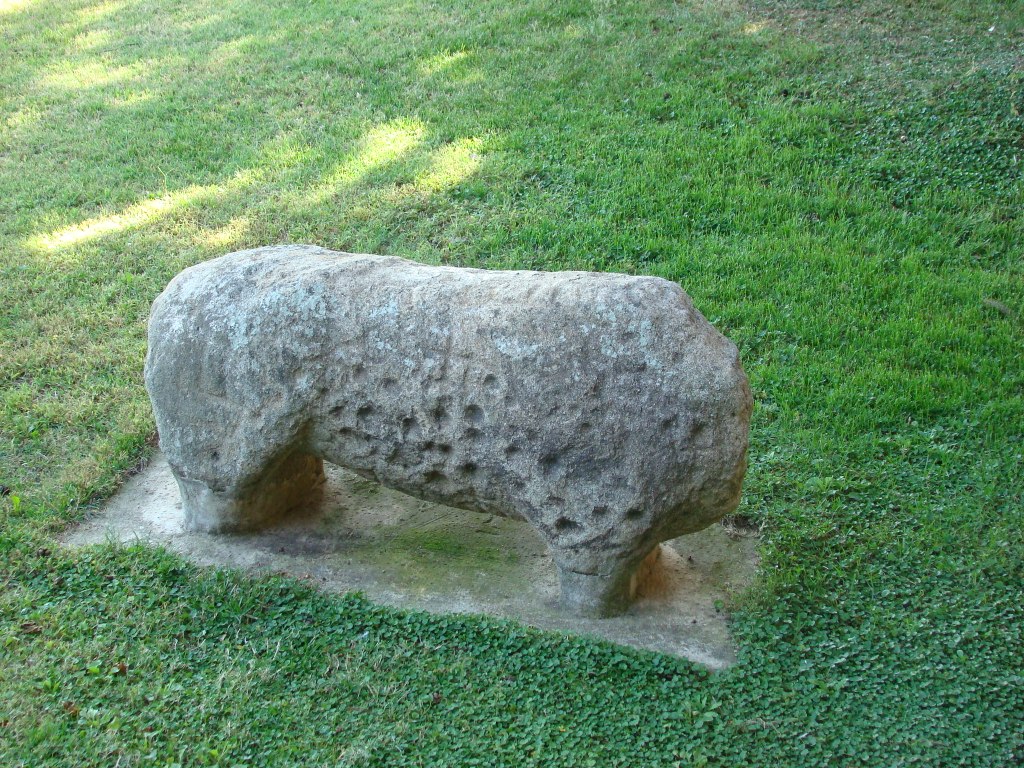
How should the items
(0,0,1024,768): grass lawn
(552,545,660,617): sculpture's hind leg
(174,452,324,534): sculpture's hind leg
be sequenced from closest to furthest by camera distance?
1. (0,0,1024,768): grass lawn
2. (552,545,660,617): sculpture's hind leg
3. (174,452,324,534): sculpture's hind leg

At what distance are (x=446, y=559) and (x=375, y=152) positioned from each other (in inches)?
200

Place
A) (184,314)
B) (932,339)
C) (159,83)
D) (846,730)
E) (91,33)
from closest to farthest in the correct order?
(846,730) → (184,314) → (932,339) → (159,83) → (91,33)

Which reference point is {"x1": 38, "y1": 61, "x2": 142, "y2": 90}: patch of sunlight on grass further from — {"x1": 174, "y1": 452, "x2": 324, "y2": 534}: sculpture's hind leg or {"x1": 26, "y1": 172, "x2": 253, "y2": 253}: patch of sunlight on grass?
{"x1": 174, "y1": 452, "x2": 324, "y2": 534}: sculpture's hind leg

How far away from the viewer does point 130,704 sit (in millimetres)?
4160

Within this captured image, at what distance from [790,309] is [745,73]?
343 centimetres

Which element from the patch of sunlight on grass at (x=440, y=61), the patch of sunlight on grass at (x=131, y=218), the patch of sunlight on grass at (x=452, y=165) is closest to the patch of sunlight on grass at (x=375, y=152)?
the patch of sunlight on grass at (x=452, y=165)

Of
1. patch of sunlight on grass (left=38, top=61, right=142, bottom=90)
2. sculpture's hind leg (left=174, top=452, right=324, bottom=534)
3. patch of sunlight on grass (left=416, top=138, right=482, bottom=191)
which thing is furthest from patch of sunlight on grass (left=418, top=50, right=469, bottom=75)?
sculpture's hind leg (left=174, top=452, right=324, bottom=534)

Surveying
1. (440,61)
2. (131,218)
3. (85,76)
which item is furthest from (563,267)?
(85,76)

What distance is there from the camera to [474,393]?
14.3ft

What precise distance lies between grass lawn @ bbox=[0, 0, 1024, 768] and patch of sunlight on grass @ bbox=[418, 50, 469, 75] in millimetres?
44

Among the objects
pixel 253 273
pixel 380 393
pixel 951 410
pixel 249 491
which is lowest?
pixel 951 410

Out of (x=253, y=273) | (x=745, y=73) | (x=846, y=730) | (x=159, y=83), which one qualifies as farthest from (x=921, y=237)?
(x=159, y=83)

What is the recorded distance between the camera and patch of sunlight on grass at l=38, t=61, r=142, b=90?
10.8m

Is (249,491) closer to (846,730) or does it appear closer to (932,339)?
(846,730)
